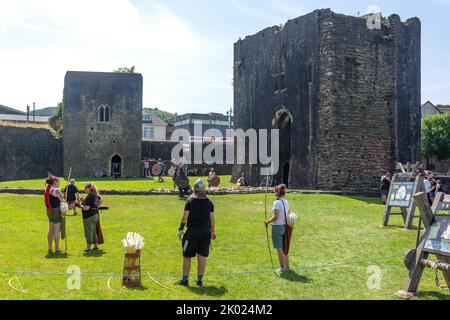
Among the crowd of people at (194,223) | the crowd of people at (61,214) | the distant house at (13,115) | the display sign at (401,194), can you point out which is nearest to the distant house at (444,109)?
the distant house at (13,115)

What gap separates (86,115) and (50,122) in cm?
1615

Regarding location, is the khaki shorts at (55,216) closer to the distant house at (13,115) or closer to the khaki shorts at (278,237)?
the khaki shorts at (278,237)

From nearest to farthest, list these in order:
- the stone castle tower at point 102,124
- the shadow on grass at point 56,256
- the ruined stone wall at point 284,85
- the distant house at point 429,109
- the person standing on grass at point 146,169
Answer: the shadow on grass at point 56,256 < the ruined stone wall at point 284,85 < the person standing on grass at point 146,169 < the stone castle tower at point 102,124 < the distant house at point 429,109

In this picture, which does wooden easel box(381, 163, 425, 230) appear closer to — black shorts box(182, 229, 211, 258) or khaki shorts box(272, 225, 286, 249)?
khaki shorts box(272, 225, 286, 249)

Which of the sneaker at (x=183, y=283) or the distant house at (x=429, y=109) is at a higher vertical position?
the distant house at (x=429, y=109)

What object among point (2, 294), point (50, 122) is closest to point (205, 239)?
point (2, 294)

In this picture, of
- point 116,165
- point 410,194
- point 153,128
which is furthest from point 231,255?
point 153,128

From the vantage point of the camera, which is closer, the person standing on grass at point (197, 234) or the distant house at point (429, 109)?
the person standing on grass at point (197, 234)

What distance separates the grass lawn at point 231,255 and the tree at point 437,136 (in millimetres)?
44369

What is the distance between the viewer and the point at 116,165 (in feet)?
153

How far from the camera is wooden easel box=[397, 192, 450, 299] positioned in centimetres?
802

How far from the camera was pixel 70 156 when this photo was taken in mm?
45344

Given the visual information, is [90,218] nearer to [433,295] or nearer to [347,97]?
[433,295]

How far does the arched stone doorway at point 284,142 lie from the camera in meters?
32.6
